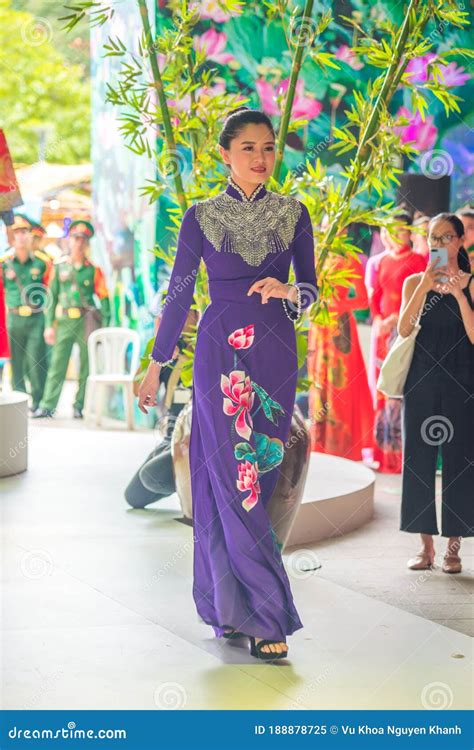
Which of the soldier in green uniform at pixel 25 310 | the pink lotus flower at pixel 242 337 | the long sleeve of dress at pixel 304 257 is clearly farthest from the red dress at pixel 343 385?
the pink lotus flower at pixel 242 337

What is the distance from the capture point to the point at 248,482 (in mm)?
3254

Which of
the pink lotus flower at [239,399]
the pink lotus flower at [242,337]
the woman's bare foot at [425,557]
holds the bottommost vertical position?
the woman's bare foot at [425,557]

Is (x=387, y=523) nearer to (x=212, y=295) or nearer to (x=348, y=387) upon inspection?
(x=348, y=387)

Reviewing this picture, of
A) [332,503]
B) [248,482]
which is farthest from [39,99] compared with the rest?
[248,482]

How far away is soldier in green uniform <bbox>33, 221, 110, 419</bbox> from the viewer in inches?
352

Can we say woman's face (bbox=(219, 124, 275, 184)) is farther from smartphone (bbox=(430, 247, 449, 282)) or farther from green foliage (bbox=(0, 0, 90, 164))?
green foliage (bbox=(0, 0, 90, 164))

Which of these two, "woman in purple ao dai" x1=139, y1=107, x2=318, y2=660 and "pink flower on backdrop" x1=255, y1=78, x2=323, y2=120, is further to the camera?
"pink flower on backdrop" x1=255, y1=78, x2=323, y2=120

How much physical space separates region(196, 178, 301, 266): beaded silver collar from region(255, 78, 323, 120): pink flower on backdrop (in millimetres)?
3831

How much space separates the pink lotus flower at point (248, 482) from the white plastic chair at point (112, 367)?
16.8ft

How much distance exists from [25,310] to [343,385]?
3.19 m

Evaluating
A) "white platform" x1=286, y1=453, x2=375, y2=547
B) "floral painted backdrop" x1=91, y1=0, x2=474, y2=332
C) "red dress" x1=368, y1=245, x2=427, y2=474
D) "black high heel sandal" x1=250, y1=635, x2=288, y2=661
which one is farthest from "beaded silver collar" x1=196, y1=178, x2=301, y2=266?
"red dress" x1=368, y1=245, x2=427, y2=474

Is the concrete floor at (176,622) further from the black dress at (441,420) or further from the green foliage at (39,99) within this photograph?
the green foliage at (39,99)

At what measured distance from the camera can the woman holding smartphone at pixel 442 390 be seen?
4.33 metres

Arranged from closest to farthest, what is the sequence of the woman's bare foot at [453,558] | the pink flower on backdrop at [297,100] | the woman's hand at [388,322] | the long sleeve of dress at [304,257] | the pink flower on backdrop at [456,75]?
the long sleeve of dress at [304,257], the woman's bare foot at [453,558], the pink flower on backdrop at [456,75], the woman's hand at [388,322], the pink flower on backdrop at [297,100]
